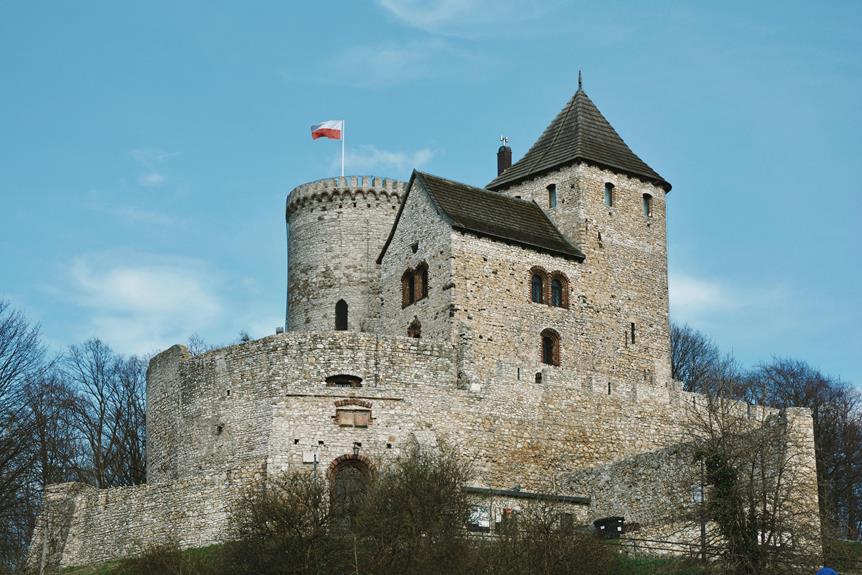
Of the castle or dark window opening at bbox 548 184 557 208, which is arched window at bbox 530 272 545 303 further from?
dark window opening at bbox 548 184 557 208

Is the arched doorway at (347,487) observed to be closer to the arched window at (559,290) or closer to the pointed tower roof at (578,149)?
the arched window at (559,290)

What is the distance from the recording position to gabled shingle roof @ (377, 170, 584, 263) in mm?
48312

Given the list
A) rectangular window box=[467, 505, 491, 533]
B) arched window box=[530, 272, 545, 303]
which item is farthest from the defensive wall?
arched window box=[530, 272, 545, 303]

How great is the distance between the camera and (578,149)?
51875 millimetres

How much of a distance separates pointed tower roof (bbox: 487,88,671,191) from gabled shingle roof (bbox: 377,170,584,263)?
6.63ft

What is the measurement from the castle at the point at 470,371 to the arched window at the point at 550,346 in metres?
0.05

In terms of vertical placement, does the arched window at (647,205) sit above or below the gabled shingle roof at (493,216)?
above

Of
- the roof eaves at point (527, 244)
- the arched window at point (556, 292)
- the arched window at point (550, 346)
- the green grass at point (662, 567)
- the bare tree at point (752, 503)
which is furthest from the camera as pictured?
the arched window at point (556, 292)

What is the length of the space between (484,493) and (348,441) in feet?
15.2

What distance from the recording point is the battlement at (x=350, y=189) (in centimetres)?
5638

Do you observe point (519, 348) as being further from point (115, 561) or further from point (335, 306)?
point (115, 561)

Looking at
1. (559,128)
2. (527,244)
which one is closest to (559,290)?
(527,244)

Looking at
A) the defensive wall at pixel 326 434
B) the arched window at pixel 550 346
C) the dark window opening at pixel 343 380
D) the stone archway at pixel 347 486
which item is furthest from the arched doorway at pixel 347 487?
the arched window at pixel 550 346

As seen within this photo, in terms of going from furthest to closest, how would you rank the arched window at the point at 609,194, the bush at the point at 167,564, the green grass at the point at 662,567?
the arched window at the point at 609,194
the bush at the point at 167,564
the green grass at the point at 662,567
